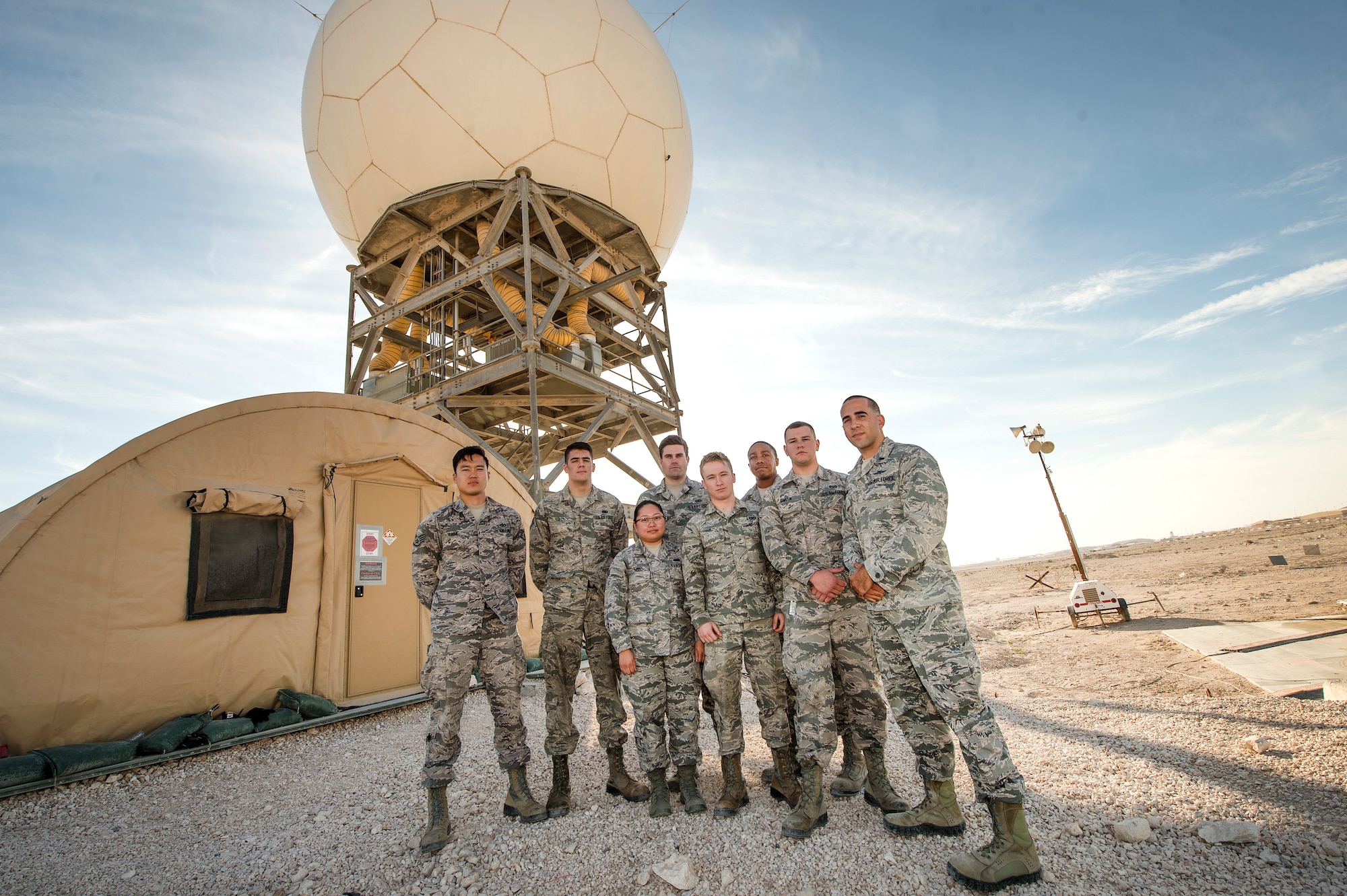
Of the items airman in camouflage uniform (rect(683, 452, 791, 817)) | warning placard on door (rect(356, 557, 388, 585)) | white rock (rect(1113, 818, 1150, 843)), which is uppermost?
warning placard on door (rect(356, 557, 388, 585))

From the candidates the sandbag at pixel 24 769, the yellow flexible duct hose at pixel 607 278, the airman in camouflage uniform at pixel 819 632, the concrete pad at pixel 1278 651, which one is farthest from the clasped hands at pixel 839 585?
the yellow flexible duct hose at pixel 607 278

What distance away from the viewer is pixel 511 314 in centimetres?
750

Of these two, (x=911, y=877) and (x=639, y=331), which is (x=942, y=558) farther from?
(x=639, y=331)

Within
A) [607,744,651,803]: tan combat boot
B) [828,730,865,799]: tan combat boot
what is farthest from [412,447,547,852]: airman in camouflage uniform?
[828,730,865,799]: tan combat boot

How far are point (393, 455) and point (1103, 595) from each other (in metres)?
9.61

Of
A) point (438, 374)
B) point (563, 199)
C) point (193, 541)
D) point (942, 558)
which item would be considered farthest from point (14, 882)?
point (563, 199)

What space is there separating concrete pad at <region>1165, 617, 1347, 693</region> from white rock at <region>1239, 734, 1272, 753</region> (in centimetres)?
149

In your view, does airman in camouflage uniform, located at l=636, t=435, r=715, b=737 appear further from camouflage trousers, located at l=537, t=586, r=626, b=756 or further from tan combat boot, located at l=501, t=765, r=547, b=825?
tan combat boot, located at l=501, t=765, r=547, b=825

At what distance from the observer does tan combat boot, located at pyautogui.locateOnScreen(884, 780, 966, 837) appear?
2.27 m

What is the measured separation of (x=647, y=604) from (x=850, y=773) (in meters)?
1.34

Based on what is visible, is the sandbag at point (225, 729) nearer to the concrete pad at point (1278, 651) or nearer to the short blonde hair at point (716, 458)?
the short blonde hair at point (716, 458)

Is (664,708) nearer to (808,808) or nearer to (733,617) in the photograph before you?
(733,617)

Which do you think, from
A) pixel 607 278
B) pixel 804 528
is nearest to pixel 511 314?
pixel 607 278

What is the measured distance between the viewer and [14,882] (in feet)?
7.17
